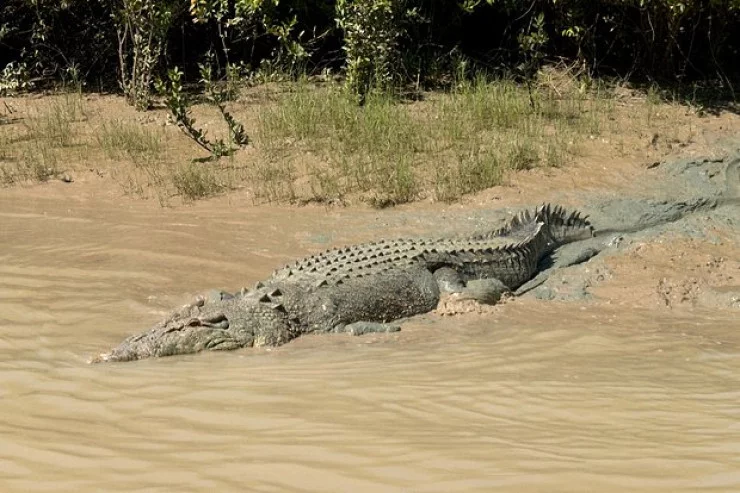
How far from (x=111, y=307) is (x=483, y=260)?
2882 millimetres

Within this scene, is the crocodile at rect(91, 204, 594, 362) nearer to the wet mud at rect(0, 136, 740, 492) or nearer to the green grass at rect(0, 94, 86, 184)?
the wet mud at rect(0, 136, 740, 492)

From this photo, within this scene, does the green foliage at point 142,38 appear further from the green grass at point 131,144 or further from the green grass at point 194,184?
the green grass at point 194,184

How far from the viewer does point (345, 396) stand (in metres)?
4.59

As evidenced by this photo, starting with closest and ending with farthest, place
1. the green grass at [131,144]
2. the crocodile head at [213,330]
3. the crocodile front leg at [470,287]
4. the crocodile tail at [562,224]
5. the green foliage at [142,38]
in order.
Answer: the crocodile head at [213,330] < the crocodile front leg at [470,287] < the crocodile tail at [562,224] < the green grass at [131,144] < the green foliage at [142,38]

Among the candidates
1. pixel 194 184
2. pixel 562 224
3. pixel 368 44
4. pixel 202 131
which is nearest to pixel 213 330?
pixel 562 224

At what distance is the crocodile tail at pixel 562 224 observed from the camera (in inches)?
324

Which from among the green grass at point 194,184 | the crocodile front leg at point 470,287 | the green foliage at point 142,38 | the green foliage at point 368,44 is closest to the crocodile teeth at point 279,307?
the crocodile front leg at point 470,287

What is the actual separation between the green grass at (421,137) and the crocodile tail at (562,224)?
1.28 metres

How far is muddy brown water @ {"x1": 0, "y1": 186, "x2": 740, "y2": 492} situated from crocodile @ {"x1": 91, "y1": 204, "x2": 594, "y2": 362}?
0.22 m

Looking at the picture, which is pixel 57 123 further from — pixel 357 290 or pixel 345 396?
pixel 345 396

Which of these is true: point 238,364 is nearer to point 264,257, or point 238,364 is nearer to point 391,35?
point 264,257

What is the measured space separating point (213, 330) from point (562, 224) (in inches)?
141

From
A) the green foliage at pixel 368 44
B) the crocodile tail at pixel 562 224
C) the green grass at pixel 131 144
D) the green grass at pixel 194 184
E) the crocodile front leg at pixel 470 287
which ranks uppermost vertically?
the green foliage at pixel 368 44

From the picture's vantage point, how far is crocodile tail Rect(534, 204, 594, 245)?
823 cm
